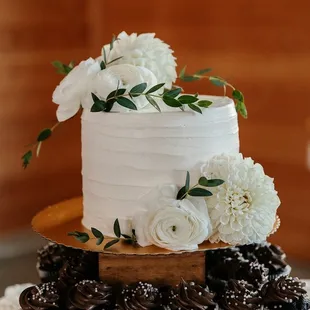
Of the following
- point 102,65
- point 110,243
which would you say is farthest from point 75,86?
point 110,243

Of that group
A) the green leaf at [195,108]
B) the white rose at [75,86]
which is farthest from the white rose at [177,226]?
the white rose at [75,86]

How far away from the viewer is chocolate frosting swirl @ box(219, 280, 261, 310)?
1.54 m

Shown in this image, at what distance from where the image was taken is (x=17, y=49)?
3.66 metres

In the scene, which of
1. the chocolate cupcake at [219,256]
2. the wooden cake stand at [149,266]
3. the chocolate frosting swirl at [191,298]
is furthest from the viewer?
the chocolate cupcake at [219,256]

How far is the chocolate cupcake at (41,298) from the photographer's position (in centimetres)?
159

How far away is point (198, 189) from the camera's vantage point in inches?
62.2

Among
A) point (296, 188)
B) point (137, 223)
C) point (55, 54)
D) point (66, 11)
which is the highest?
point (66, 11)

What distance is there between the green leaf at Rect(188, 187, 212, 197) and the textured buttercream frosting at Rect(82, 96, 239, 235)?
63 millimetres

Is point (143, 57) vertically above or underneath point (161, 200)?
above

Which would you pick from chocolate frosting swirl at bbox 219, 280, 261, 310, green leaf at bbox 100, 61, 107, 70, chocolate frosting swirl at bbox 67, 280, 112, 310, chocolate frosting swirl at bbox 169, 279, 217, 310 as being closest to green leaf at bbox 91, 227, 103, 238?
chocolate frosting swirl at bbox 67, 280, 112, 310

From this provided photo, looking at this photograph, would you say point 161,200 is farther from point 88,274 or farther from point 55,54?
point 55,54

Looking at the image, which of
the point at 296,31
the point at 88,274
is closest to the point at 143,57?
the point at 88,274

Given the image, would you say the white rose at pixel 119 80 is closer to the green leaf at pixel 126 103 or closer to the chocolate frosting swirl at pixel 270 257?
the green leaf at pixel 126 103

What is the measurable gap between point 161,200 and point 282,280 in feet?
1.18
